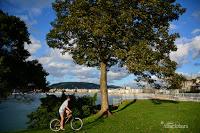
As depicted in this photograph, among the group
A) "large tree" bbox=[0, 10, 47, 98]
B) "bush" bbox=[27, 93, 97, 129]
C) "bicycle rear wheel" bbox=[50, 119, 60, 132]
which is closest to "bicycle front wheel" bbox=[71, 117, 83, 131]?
"bicycle rear wheel" bbox=[50, 119, 60, 132]

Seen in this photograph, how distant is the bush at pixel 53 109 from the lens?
118 ft

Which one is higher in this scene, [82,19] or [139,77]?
[82,19]

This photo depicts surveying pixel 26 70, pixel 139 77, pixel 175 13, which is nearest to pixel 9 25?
pixel 26 70

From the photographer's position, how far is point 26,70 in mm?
30141

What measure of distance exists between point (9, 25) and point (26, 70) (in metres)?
4.97

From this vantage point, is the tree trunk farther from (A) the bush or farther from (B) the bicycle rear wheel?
(B) the bicycle rear wheel

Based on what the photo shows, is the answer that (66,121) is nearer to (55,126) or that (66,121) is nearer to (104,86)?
(55,126)

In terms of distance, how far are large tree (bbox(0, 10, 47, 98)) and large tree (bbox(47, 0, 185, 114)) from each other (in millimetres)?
7153

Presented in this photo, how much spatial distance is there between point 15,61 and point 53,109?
996cm

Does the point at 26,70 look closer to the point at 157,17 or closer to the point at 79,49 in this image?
the point at 79,49

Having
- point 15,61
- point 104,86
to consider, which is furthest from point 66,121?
point 104,86

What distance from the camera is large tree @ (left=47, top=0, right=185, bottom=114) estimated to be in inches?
1304

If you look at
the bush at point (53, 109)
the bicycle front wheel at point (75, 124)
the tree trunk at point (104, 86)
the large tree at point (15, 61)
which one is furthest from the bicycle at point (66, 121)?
the tree trunk at point (104, 86)

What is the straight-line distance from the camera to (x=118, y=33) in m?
34.3
